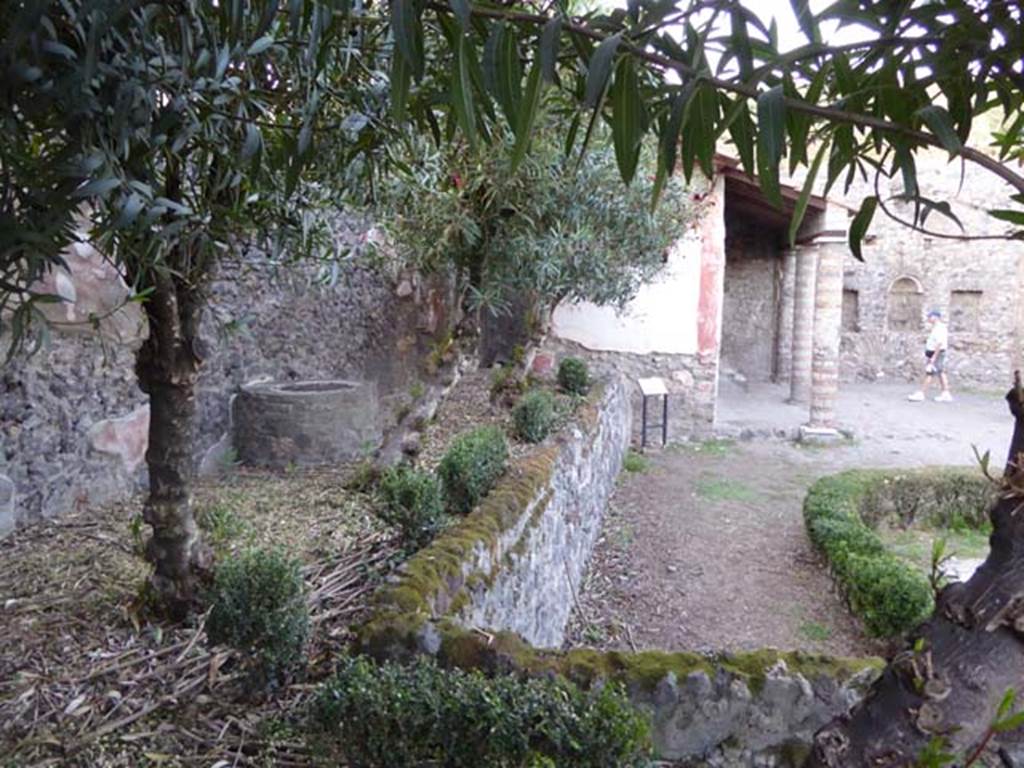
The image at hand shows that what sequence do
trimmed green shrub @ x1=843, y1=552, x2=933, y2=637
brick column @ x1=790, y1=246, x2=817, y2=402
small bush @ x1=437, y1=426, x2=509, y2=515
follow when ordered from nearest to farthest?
1. small bush @ x1=437, y1=426, x2=509, y2=515
2. trimmed green shrub @ x1=843, y1=552, x2=933, y2=637
3. brick column @ x1=790, y1=246, x2=817, y2=402

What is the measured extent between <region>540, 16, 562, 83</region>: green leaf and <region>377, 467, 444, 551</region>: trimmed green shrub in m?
3.09

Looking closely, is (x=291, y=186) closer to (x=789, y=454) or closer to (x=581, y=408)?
(x=581, y=408)

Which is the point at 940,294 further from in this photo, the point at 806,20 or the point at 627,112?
the point at 627,112

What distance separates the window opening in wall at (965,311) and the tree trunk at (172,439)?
817 inches

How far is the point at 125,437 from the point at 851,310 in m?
19.7

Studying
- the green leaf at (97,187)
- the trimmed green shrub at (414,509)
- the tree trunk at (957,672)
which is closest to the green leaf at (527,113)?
the tree trunk at (957,672)

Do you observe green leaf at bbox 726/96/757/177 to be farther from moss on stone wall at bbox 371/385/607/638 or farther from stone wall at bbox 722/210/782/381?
stone wall at bbox 722/210/782/381

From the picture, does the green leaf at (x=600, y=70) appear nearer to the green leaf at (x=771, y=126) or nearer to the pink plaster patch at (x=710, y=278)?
the green leaf at (x=771, y=126)

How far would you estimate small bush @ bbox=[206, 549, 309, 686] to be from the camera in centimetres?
249

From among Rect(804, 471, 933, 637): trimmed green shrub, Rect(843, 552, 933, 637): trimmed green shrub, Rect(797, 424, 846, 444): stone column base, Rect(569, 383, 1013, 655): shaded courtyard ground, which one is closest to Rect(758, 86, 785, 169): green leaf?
Rect(804, 471, 933, 637): trimmed green shrub

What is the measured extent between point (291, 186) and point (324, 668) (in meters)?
1.81

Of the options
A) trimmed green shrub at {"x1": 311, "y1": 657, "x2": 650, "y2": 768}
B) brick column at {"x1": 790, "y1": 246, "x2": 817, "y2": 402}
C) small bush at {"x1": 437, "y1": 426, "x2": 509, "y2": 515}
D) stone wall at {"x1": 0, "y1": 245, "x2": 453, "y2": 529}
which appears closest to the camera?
trimmed green shrub at {"x1": 311, "y1": 657, "x2": 650, "y2": 768}

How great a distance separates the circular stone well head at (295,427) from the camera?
5.86 meters

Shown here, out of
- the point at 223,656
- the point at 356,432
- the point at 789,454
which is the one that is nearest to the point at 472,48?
the point at 223,656
